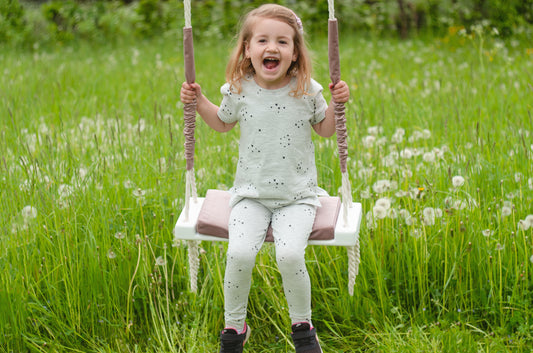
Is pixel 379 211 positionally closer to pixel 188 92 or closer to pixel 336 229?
pixel 336 229

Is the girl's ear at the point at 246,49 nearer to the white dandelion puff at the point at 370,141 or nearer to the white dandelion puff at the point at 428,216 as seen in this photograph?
the white dandelion puff at the point at 428,216

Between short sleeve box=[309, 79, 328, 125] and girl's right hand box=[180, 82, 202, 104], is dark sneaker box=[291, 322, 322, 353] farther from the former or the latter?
girl's right hand box=[180, 82, 202, 104]

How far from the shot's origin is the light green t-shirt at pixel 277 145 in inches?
104

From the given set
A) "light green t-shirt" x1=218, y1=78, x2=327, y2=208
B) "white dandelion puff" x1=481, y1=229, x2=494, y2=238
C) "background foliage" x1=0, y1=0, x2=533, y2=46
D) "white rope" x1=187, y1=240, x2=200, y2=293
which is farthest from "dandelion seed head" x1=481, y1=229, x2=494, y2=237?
"background foliage" x1=0, y1=0, x2=533, y2=46

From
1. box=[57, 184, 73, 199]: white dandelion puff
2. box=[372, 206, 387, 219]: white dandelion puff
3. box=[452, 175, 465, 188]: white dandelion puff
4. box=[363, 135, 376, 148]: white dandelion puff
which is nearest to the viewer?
box=[372, 206, 387, 219]: white dandelion puff

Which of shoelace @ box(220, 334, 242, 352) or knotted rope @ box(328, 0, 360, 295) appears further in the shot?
shoelace @ box(220, 334, 242, 352)

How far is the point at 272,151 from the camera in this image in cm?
264

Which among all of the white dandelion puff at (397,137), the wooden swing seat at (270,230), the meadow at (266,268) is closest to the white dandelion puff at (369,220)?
the meadow at (266,268)

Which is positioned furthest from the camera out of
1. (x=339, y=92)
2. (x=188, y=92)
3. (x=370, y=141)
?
(x=370, y=141)

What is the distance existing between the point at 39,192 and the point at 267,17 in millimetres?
1356

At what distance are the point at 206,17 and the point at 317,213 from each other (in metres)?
9.41

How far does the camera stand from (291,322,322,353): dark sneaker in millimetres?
2617

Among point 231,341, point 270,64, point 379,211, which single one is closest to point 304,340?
point 231,341

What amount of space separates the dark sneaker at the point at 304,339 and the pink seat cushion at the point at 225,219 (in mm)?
364
